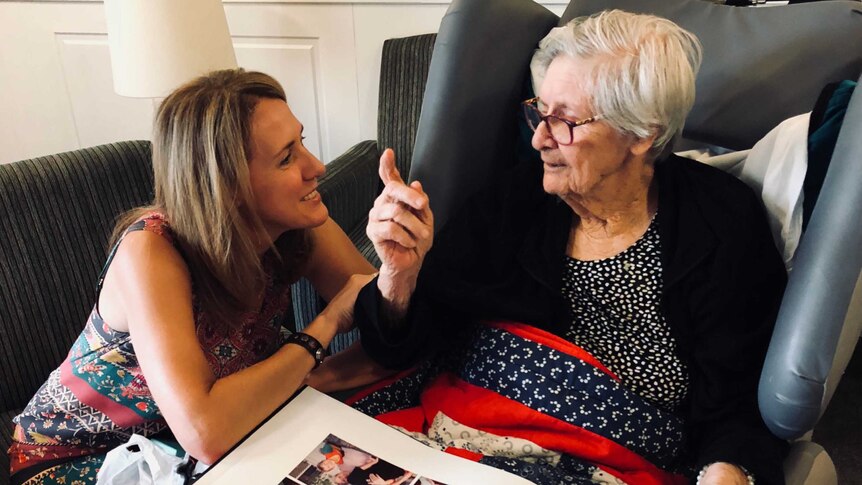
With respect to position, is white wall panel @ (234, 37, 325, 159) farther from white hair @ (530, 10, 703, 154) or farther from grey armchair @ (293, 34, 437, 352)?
white hair @ (530, 10, 703, 154)

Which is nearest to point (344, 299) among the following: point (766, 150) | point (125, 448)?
point (125, 448)

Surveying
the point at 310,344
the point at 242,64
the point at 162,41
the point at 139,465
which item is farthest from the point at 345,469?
the point at 242,64

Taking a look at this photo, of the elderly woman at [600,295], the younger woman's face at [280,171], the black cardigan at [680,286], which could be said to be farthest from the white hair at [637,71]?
the younger woman's face at [280,171]

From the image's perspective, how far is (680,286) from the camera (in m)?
1.03

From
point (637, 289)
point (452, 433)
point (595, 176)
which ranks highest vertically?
point (595, 176)

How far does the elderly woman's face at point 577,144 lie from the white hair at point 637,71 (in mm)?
15

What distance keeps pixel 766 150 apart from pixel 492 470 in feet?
2.30

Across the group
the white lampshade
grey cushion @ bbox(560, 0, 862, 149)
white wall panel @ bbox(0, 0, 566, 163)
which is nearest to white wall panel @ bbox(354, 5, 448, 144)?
white wall panel @ bbox(0, 0, 566, 163)

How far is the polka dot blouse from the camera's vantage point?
3.41 ft

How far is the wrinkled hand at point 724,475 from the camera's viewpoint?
91cm

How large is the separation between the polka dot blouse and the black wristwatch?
0.42 metres

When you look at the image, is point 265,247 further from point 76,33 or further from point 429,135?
point 76,33

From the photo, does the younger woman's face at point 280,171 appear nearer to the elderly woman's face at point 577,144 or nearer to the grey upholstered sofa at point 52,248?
the elderly woman's face at point 577,144

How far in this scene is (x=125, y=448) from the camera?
97 centimetres
